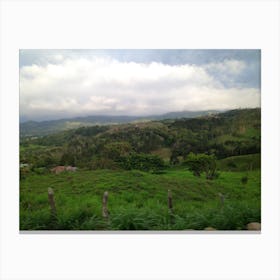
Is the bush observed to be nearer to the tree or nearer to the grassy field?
the grassy field

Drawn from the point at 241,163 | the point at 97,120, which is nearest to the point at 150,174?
the point at 97,120

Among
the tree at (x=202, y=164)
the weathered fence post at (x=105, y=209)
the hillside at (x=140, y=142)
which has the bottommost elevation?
the weathered fence post at (x=105, y=209)

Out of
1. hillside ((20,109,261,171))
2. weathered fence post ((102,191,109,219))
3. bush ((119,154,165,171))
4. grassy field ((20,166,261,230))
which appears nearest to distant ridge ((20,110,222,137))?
hillside ((20,109,261,171))

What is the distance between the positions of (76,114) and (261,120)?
3178 mm

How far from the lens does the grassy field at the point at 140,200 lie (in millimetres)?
4629

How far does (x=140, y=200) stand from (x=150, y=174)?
0.49m

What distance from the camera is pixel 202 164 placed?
195 inches

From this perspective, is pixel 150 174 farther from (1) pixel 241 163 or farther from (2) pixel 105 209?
(1) pixel 241 163

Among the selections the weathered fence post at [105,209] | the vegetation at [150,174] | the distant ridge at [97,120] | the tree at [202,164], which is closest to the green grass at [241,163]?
the vegetation at [150,174]

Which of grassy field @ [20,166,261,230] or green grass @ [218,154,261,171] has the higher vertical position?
green grass @ [218,154,261,171]

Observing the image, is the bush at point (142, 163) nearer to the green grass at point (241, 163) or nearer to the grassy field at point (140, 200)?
the grassy field at point (140, 200)

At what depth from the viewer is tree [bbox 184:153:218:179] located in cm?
496
